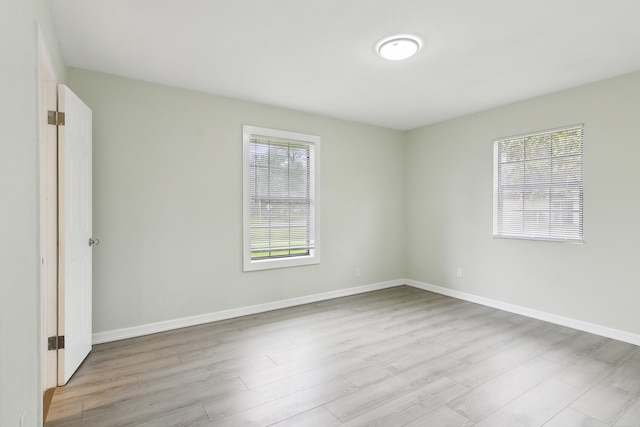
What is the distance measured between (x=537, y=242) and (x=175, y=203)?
4.20 m

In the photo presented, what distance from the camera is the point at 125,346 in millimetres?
2982

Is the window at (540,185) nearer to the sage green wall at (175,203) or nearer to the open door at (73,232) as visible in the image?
the sage green wall at (175,203)

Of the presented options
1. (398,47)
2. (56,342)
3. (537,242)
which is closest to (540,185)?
(537,242)

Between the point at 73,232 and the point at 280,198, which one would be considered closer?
the point at 73,232

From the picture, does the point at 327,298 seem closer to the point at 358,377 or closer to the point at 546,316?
the point at 358,377

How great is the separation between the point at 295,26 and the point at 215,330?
2987 millimetres

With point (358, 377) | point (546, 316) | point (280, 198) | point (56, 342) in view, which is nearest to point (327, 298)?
point (280, 198)

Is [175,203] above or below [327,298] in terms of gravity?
above

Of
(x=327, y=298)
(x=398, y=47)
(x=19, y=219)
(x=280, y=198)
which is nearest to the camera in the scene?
(x=19, y=219)

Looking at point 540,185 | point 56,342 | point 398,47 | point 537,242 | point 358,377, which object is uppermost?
point 398,47

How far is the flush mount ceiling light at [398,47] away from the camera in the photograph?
247cm

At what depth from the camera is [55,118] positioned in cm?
229

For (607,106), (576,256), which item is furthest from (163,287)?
(607,106)

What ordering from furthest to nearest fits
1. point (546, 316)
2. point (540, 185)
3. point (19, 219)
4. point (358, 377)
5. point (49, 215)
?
point (540, 185) → point (546, 316) → point (358, 377) → point (49, 215) → point (19, 219)
